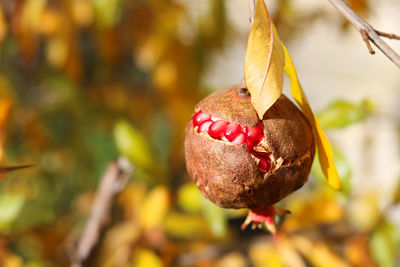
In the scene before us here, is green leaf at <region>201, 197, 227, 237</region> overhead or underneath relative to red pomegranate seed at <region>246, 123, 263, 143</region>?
underneath

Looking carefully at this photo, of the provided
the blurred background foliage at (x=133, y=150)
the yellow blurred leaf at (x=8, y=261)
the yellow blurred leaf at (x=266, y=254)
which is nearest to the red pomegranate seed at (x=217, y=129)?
the blurred background foliage at (x=133, y=150)

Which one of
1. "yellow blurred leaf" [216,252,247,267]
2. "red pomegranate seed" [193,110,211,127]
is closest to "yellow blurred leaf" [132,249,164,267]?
"yellow blurred leaf" [216,252,247,267]

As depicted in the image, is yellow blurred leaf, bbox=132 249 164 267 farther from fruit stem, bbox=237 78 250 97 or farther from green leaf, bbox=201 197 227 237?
fruit stem, bbox=237 78 250 97

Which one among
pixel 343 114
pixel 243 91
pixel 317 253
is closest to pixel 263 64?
pixel 243 91

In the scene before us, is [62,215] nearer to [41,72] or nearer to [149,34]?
[41,72]

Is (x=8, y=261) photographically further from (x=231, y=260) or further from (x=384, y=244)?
(x=384, y=244)

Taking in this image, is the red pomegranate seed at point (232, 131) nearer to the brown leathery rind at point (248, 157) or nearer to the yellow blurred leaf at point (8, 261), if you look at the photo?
the brown leathery rind at point (248, 157)

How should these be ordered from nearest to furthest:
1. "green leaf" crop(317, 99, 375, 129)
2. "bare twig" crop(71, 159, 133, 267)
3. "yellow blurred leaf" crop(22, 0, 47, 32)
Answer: "green leaf" crop(317, 99, 375, 129) < "bare twig" crop(71, 159, 133, 267) < "yellow blurred leaf" crop(22, 0, 47, 32)

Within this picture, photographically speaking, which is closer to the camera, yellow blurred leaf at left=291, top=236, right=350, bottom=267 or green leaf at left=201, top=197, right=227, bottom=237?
green leaf at left=201, top=197, right=227, bottom=237
